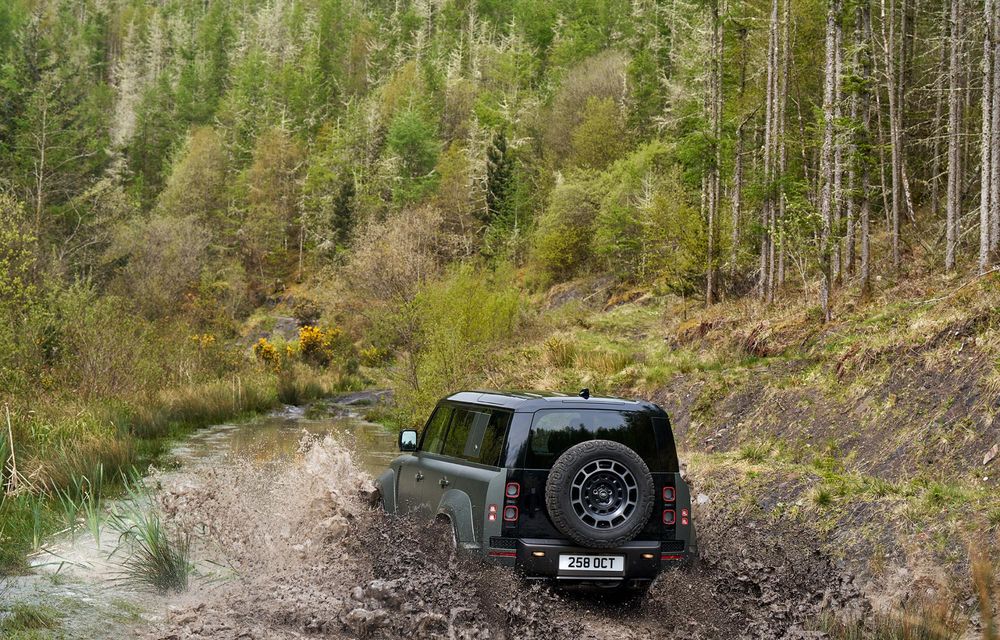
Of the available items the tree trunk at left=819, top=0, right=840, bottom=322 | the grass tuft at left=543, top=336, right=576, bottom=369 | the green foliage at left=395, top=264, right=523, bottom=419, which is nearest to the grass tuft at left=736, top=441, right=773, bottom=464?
the tree trunk at left=819, top=0, right=840, bottom=322

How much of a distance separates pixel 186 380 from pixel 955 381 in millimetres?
25176

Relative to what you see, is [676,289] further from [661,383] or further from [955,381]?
[955,381]

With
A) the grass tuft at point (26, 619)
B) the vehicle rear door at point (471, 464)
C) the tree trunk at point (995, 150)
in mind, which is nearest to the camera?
the grass tuft at point (26, 619)

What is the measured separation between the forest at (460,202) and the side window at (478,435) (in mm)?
4837

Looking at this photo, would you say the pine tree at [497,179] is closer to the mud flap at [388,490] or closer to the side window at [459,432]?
the mud flap at [388,490]

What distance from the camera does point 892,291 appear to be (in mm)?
18625

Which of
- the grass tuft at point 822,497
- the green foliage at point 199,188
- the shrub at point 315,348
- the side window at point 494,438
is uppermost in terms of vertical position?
the green foliage at point 199,188

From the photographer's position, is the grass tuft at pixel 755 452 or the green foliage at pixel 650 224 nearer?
the grass tuft at pixel 755 452

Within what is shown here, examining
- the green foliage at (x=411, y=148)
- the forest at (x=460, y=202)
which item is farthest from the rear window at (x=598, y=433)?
the green foliage at (x=411, y=148)

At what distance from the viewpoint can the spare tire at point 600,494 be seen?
746cm

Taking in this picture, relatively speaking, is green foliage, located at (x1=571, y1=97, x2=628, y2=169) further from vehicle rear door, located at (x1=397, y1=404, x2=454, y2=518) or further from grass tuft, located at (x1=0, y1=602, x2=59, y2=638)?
grass tuft, located at (x1=0, y1=602, x2=59, y2=638)

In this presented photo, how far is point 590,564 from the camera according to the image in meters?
7.52

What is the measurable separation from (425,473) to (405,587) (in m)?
1.49

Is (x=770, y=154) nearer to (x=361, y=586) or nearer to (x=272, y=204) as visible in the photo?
(x=361, y=586)
